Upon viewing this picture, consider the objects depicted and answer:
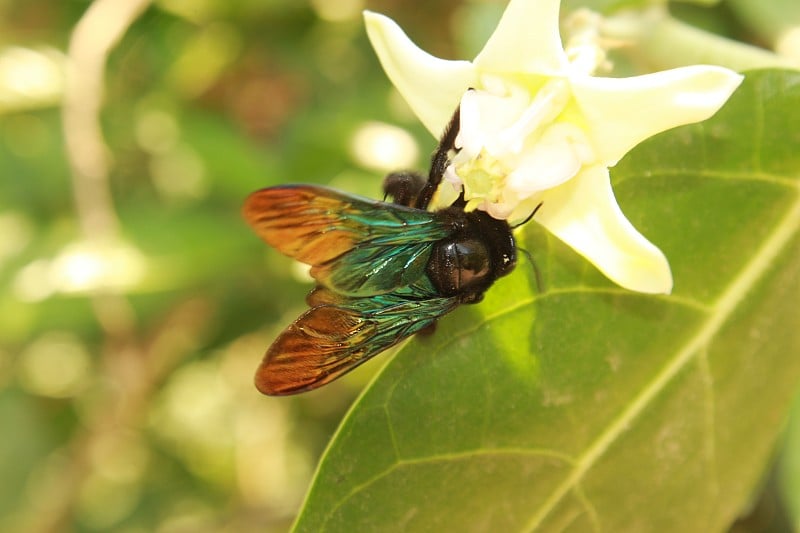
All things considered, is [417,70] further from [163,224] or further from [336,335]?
[163,224]

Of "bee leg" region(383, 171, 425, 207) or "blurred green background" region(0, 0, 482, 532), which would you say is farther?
"blurred green background" region(0, 0, 482, 532)

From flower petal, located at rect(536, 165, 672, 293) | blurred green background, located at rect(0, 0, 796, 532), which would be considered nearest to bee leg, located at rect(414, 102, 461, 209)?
flower petal, located at rect(536, 165, 672, 293)

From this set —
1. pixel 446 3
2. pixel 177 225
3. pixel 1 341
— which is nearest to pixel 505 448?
pixel 177 225

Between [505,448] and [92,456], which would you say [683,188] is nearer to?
[505,448]

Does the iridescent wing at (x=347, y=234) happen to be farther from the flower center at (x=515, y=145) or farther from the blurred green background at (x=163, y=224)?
the blurred green background at (x=163, y=224)

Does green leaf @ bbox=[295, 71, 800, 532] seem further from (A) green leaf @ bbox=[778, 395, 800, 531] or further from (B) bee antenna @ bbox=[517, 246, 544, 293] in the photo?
(A) green leaf @ bbox=[778, 395, 800, 531]

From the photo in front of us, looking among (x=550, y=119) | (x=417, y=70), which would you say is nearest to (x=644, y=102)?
(x=550, y=119)
